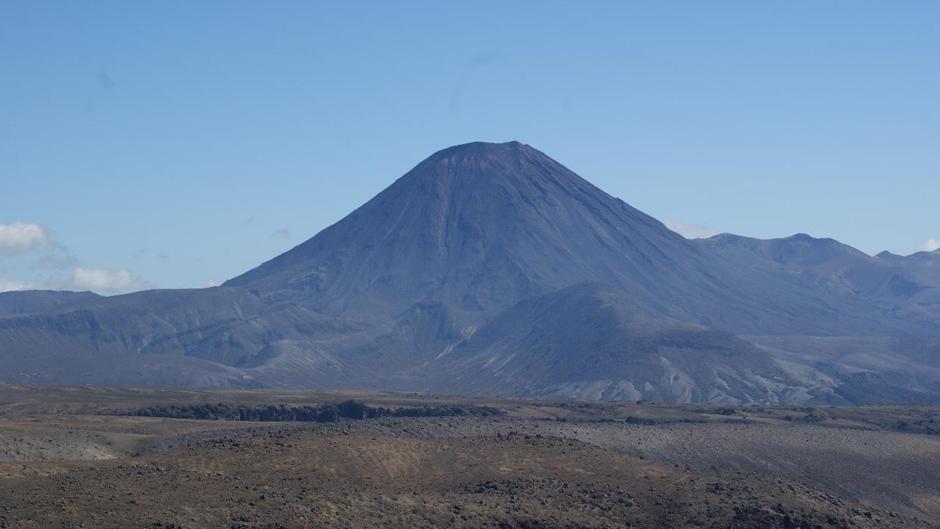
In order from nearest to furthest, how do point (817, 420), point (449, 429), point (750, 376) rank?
1. point (449, 429)
2. point (817, 420)
3. point (750, 376)

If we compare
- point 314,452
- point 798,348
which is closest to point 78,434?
point 314,452

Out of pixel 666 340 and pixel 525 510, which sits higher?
pixel 666 340

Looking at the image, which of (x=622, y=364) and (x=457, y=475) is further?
(x=622, y=364)

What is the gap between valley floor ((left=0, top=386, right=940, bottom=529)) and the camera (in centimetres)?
4225

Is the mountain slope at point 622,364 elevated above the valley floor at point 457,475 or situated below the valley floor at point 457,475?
above

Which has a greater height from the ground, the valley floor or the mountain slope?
the mountain slope

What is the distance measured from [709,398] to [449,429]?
84810 millimetres

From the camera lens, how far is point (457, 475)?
53562 millimetres

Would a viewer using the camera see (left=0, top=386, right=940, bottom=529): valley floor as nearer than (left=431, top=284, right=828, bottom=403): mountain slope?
Yes

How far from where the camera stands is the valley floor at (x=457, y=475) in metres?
42.2

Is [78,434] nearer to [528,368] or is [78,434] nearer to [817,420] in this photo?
[817,420]

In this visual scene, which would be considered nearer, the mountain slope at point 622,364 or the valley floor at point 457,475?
the valley floor at point 457,475

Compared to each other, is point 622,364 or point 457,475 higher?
point 622,364

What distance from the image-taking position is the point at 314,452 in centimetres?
5312
